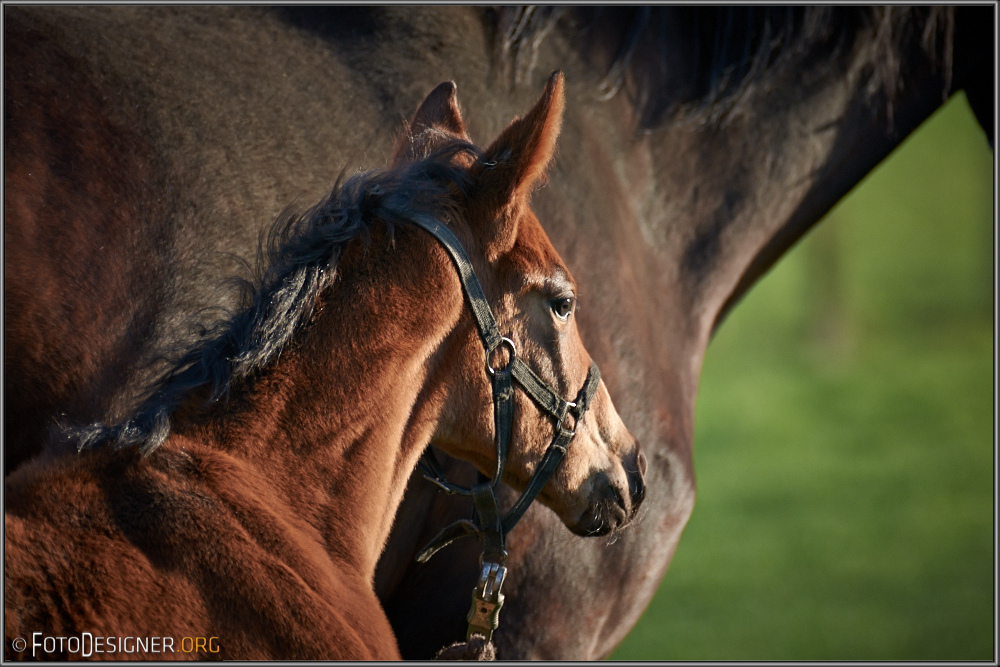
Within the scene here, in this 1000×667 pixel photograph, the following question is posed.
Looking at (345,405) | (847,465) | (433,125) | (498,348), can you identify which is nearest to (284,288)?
(345,405)

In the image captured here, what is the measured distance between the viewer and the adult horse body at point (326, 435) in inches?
65.2

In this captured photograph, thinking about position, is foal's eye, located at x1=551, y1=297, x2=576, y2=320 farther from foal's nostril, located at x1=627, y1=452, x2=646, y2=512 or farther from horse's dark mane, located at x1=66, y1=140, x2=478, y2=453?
foal's nostril, located at x1=627, y1=452, x2=646, y2=512

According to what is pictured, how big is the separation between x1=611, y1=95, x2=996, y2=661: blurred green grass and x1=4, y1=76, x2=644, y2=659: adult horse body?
408 centimetres

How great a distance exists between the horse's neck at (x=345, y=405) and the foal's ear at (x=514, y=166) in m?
0.18

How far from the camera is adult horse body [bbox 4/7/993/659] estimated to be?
93.5 inches

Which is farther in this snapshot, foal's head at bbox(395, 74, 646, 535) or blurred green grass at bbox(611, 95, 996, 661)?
blurred green grass at bbox(611, 95, 996, 661)

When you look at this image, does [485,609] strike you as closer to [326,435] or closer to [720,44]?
[326,435]

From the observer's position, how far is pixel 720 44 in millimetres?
3650

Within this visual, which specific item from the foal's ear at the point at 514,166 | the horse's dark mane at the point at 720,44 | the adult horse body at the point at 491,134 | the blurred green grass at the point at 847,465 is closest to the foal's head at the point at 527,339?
the foal's ear at the point at 514,166

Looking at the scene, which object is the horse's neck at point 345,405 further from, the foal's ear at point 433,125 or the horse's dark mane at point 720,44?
the horse's dark mane at point 720,44

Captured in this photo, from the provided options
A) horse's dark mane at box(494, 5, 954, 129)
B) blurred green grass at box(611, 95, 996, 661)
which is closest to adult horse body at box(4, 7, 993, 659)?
horse's dark mane at box(494, 5, 954, 129)

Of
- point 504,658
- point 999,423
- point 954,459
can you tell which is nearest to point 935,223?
point 954,459

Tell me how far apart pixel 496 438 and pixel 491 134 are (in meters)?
1.35

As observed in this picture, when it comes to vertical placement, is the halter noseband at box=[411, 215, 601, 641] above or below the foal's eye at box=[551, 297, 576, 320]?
below
